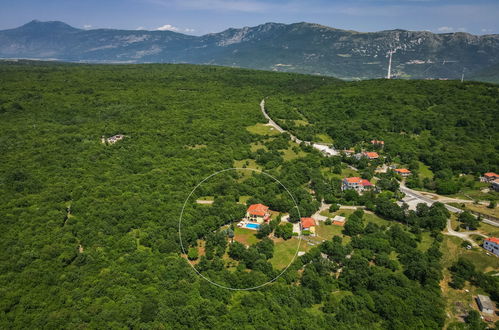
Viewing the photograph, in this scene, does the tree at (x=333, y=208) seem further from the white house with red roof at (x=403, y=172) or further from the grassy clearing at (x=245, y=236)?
the white house with red roof at (x=403, y=172)

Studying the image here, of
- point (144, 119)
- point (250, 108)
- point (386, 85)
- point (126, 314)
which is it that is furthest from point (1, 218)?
point (386, 85)

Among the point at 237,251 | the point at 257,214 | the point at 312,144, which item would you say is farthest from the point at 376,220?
the point at 312,144

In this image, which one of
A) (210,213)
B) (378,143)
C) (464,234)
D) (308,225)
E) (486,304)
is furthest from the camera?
(378,143)

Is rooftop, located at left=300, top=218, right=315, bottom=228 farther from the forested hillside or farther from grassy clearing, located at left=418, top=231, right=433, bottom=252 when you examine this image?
the forested hillside

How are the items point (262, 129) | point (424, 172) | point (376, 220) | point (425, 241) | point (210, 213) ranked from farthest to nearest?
point (262, 129)
point (424, 172)
point (376, 220)
point (210, 213)
point (425, 241)

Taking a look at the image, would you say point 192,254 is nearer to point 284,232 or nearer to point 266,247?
point 266,247

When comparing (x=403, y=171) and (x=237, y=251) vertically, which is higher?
(x=403, y=171)
